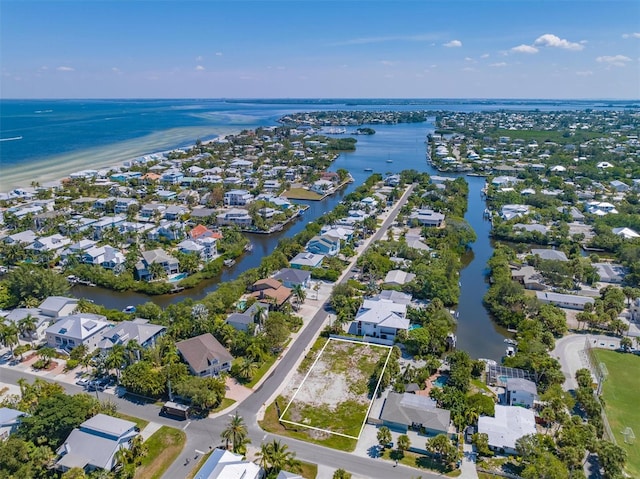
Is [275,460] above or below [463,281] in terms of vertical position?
above

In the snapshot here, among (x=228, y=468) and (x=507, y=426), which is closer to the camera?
(x=228, y=468)

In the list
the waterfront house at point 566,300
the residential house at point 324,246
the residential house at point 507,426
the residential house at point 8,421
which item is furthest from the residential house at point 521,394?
the residential house at point 8,421

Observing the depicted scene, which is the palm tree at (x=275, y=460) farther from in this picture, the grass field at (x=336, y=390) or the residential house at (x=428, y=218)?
the residential house at (x=428, y=218)

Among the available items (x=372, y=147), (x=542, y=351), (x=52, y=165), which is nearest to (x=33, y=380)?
(x=542, y=351)

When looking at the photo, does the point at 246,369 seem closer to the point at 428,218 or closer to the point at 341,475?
the point at 341,475

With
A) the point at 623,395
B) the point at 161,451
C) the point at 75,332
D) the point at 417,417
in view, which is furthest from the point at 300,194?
the point at 161,451

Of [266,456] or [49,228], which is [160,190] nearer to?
[49,228]

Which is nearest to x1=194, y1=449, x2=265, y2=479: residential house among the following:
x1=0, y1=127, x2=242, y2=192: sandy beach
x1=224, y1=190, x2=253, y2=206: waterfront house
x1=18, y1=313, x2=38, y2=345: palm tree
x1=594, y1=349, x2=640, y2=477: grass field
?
x1=594, y1=349, x2=640, y2=477: grass field

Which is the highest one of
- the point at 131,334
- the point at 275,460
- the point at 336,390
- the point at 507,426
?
the point at 131,334
